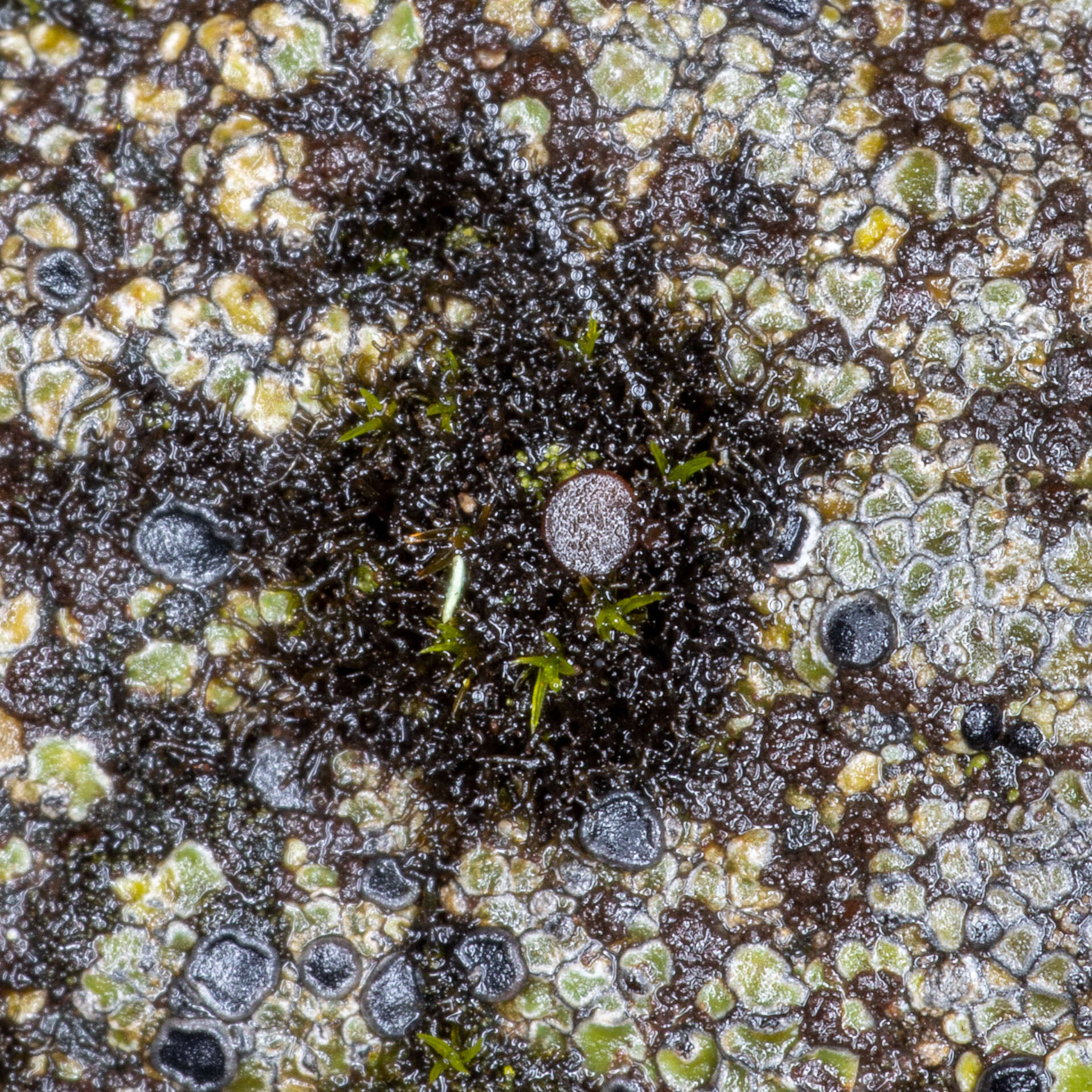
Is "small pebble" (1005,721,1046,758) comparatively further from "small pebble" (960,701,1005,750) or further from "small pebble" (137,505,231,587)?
"small pebble" (137,505,231,587)

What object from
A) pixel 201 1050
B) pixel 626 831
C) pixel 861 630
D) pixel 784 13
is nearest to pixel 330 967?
pixel 201 1050

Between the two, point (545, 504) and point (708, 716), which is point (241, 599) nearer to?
point (545, 504)

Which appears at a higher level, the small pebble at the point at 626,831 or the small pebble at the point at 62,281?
the small pebble at the point at 62,281

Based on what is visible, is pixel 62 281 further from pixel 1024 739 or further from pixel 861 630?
pixel 1024 739

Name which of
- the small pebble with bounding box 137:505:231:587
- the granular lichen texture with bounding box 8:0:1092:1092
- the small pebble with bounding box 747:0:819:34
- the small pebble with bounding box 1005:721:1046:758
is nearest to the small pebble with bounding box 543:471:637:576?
the granular lichen texture with bounding box 8:0:1092:1092

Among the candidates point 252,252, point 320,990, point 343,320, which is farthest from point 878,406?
point 320,990

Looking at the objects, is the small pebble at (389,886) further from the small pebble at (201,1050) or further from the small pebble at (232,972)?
the small pebble at (201,1050)

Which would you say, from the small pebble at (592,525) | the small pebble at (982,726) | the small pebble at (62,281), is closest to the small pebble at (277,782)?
the small pebble at (592,525)
